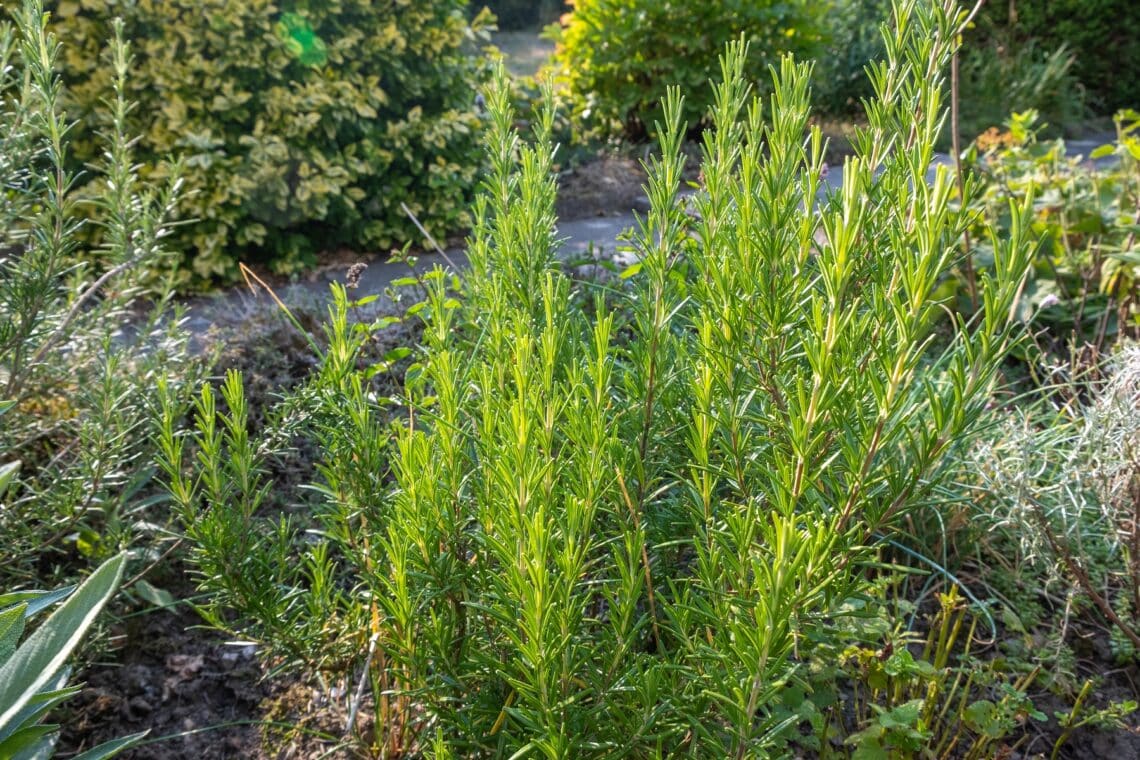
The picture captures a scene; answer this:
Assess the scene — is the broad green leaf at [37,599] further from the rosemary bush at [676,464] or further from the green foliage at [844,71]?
the green foliage at [844,71]

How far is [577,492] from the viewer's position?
1.21m

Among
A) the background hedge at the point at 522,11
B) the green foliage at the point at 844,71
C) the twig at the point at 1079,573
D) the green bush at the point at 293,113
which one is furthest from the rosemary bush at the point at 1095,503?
the background hedge at the point at 522,11

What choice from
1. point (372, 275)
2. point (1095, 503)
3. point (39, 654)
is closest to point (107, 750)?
point (39, 654)

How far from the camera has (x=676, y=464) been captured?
1.43 m

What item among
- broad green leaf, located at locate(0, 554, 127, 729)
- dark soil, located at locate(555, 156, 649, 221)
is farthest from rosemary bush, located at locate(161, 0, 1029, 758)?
dark soil, located at locate(555, 156, 649, 221)

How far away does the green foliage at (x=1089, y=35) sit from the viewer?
12.0 m

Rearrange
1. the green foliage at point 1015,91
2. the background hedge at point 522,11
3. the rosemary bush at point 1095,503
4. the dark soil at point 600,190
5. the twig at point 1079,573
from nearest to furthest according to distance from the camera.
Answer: the twig at point 1079,573 < the rosemary bush at point 1095,503 < the dark soil at point 600,190 < the green foliage at point 1015,91 < the background hedge at point 522,11

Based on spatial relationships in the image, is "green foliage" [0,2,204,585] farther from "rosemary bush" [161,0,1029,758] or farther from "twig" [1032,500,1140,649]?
"twig" [1032,500,1140,649]

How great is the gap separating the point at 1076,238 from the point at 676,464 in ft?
11.6

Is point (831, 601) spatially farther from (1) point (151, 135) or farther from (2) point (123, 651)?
(1) point (151, 135)

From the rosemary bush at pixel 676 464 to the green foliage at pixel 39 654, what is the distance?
19cm

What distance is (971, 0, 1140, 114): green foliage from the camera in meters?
12.0

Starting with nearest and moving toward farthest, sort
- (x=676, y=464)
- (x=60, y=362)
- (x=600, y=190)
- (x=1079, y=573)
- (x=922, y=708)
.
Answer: (x=676, y=464) < (x=922, y=708) < (x=1079, y=573) < (x=60, y=362) < (x=600, y=190)

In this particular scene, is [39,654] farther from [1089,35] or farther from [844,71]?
[1089,35]
